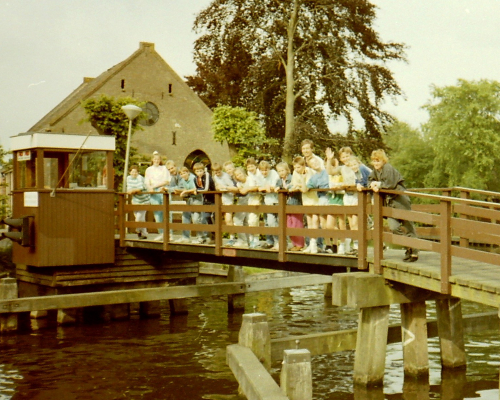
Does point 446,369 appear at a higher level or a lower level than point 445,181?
lower

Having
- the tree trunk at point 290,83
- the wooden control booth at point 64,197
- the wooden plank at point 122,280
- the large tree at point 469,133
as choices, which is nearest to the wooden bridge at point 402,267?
the wooden control booth at point 64,197

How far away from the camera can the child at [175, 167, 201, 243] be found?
549 inches

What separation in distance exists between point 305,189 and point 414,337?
2550 millimetres

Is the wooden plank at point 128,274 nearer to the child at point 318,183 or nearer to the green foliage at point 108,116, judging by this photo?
the child at point 318,183

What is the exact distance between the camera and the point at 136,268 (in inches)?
635

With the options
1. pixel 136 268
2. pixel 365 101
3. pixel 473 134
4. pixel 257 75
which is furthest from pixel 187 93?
pixel 136 268

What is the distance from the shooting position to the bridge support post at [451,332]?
35.7 ft

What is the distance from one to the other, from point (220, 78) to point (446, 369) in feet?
79.4

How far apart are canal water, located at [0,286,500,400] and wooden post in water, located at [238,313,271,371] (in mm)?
1945

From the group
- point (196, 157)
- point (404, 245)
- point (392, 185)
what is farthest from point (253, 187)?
point (196, 157)

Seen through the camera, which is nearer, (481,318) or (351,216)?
(351,216)

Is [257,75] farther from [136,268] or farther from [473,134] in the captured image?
[473,134]

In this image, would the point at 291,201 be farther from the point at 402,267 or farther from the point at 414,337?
the point at 402,267

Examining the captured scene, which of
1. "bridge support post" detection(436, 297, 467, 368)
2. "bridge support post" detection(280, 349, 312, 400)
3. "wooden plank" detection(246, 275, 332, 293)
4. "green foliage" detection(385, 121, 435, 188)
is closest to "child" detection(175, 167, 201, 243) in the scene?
"wooden plank" detection(246, 275, 332, 293)
